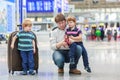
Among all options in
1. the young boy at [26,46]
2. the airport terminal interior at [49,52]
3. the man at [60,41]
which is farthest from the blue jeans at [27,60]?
the man at [60,41]

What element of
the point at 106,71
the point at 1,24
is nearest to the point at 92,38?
the point at 1,24

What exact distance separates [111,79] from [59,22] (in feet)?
6.24

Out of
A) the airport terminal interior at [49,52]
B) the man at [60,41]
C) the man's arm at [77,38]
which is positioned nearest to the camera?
the airport terminal interior at [49,52]

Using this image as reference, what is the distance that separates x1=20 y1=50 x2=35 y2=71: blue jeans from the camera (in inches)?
414

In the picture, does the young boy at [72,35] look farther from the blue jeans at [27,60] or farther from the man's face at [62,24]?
the blue jeans at [27,60]

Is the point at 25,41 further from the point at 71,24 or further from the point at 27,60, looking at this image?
the point at 71,24

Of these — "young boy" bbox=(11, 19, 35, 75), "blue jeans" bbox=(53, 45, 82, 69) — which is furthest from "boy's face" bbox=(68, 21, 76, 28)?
"young boy" bbox=(11, 19, 35, 75)

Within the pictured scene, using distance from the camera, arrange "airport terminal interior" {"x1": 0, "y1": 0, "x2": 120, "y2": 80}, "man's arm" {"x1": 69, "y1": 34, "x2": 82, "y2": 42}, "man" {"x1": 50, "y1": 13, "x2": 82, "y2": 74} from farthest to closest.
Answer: "man" {"x1": 50, "y1": 13, "x2": 82, "y2": 74}
"man's arm" {"x1": 69, "y1": 34, "x2": 82, "y2": 42}
"airport terminal interior" {"x1": 0, "y1": 0, "x2": 120, "y2": 80}

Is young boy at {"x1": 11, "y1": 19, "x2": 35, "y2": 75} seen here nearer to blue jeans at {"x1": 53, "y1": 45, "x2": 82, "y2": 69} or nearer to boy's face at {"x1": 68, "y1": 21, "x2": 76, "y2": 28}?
blue jeans at {"x1": 53, "y1": 45, "x2": 82, "y2": 69}

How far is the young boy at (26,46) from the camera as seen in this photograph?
1054cm

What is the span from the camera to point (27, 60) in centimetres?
1055

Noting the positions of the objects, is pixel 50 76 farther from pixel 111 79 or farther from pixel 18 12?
pixel 18 12

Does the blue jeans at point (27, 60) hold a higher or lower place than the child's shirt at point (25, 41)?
lower

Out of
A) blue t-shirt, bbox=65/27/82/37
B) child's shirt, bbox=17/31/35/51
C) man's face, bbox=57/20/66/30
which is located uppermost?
man's face, bbox=57/20/66/30
